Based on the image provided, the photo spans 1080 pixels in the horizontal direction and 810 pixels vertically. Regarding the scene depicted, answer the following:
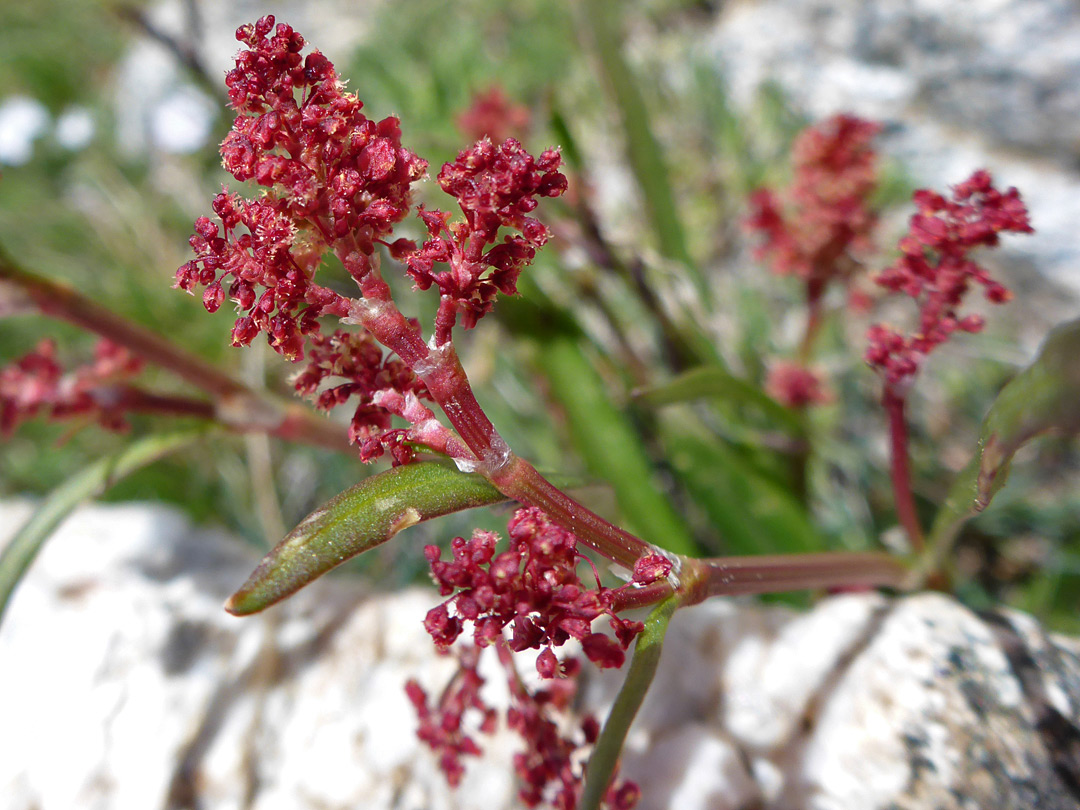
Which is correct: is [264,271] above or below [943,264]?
below

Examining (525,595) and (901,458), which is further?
(901,458)

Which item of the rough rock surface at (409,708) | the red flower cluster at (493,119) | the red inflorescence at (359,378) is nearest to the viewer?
the red inflorescence at (359,378)

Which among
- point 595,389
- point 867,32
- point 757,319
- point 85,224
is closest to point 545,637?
point 595,389

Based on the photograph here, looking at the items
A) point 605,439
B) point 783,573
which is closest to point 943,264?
point 783,573

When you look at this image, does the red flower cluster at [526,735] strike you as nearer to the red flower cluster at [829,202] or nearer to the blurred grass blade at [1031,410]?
the blurred grass blade at [1031,410]

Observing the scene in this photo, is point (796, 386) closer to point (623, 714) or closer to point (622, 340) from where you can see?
point (622, 340)

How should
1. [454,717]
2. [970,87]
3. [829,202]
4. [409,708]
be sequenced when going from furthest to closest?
[970,87]
[829,202]
[409,708]
[454,717]

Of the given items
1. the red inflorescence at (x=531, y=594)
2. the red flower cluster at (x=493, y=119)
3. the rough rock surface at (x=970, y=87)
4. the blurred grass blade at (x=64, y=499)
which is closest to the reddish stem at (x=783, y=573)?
the red inflorescence at (x=531, y=594)
